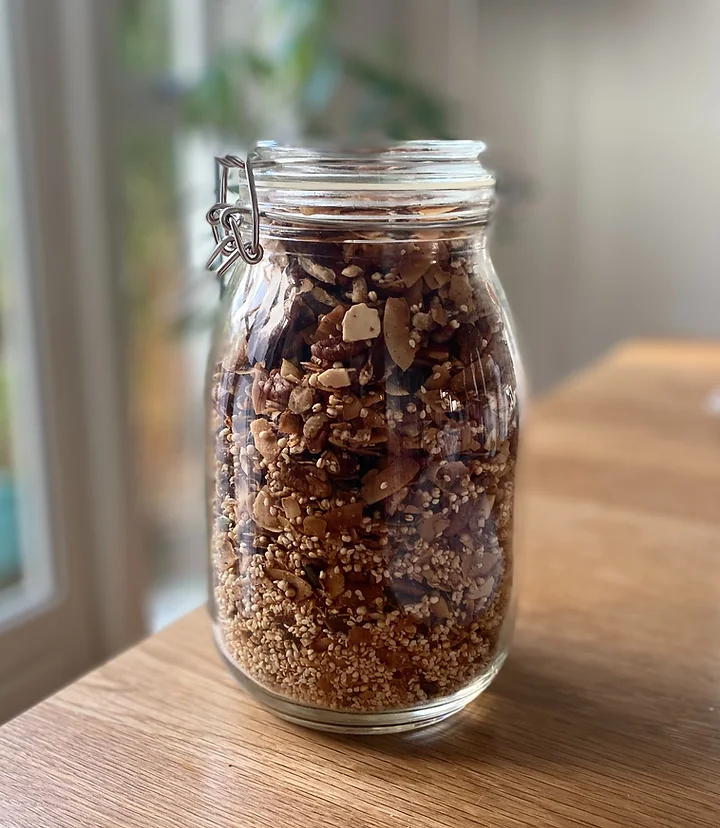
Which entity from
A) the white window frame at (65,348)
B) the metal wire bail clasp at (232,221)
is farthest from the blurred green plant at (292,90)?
the metal wire bail clasp at (232,221)

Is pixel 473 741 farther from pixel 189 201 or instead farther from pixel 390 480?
pixel 189 201

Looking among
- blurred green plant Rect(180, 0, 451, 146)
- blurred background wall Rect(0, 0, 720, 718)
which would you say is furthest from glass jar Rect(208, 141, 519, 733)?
blurred green plant Rect(180, 0, 451, 146)

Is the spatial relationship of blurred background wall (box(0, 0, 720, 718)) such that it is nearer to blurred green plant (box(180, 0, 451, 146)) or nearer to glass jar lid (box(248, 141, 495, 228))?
blurred green plant (box(180, 0, 451, 146))

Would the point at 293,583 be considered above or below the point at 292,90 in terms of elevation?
below

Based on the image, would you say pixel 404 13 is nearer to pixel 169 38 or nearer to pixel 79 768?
pixel 169 38

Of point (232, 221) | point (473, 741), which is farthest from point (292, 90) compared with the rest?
point (473, 741)

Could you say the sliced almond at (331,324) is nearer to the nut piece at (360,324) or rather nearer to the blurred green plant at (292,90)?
the nut piece at (360,324)

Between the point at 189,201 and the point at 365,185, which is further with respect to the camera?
the point at 189,201

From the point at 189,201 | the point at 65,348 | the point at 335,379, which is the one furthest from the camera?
the point at 189,201
